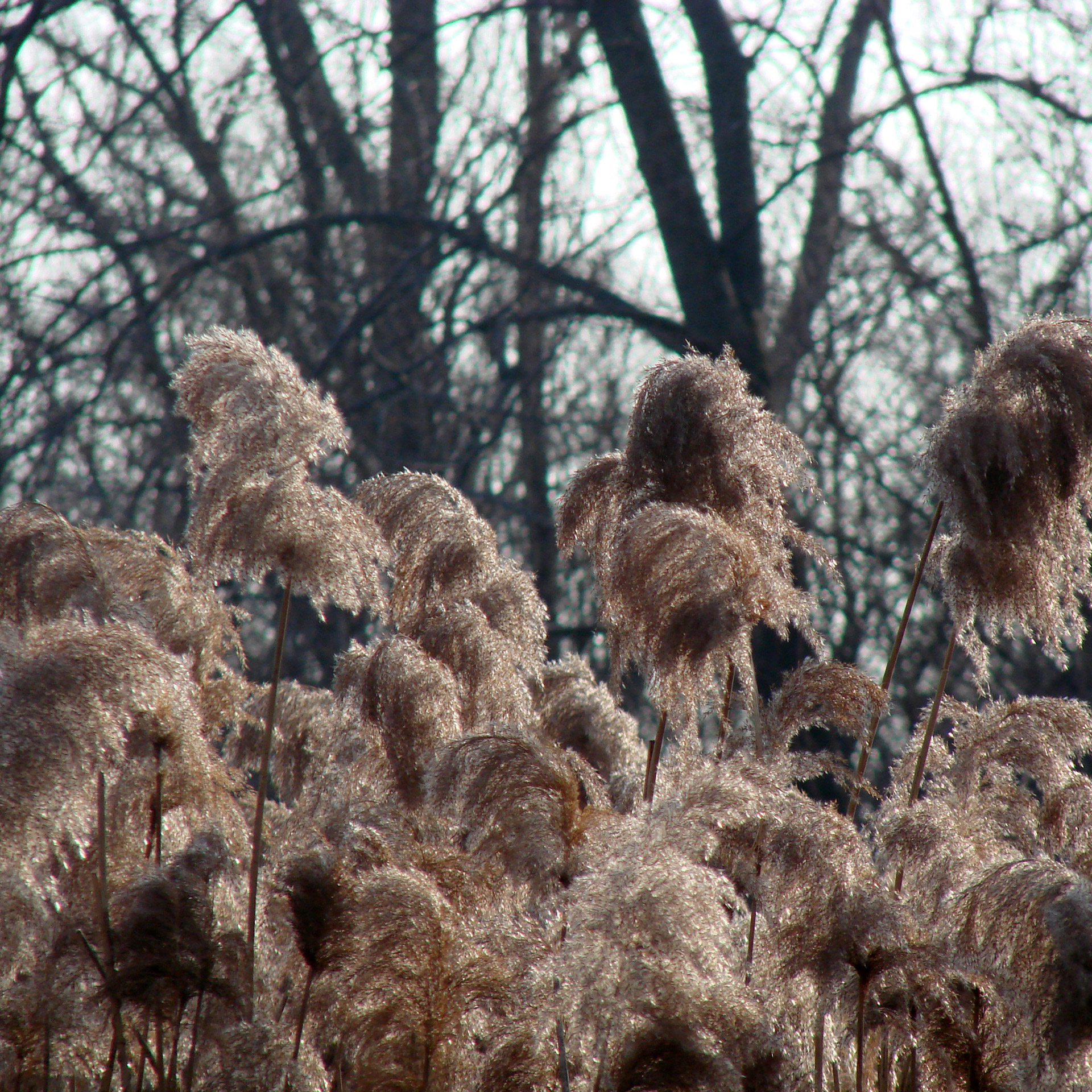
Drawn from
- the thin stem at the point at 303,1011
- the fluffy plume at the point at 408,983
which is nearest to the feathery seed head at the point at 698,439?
the fluffy plume at the point at 408,983

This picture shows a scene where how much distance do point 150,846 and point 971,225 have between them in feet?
37.4

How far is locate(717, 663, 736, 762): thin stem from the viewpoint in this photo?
3098 millimetres

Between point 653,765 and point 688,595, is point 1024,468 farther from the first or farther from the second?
point 653,765

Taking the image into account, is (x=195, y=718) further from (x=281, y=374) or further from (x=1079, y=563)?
(x=1079, y=563)

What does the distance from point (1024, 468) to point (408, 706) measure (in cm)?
161

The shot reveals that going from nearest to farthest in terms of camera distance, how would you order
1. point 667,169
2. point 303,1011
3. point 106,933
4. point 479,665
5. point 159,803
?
point 106,933
point 303,1011
point 159,803
point 479,665
point 667,169

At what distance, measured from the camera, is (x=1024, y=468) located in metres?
2.70

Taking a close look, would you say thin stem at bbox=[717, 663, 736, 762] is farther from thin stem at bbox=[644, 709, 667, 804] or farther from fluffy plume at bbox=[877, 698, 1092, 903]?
fluffy plume at bbox=[877, 698, 1092, 903]

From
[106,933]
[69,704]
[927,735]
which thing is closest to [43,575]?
[69,704]

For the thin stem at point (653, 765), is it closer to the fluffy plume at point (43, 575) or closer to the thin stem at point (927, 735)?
the thin stem at point (927, 735)

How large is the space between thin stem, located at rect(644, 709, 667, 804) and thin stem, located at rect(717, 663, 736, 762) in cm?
15

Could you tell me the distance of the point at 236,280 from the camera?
439 inches

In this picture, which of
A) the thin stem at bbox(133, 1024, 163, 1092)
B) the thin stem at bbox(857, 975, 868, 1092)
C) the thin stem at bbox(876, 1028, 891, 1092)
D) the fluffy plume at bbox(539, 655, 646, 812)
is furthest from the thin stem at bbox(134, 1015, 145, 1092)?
the fluffy plume at bbox(539, 655, 646, 812)

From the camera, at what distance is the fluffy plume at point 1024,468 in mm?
2688
